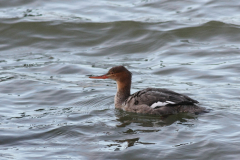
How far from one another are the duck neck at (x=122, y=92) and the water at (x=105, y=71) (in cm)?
19

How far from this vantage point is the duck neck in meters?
8.30

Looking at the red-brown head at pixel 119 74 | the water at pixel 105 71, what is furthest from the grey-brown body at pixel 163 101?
the red-brown head at pixel 119 74

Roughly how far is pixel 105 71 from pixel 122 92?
1987 mm

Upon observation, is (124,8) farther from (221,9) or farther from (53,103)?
(53,103)

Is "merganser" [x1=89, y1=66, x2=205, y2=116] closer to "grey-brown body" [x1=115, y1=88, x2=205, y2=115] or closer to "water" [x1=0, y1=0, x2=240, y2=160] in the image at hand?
"grey-brown body" [x1=115, y1=88, x2=205, y2=115]

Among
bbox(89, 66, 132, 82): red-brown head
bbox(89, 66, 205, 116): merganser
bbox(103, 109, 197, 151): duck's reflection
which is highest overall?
bbox(89, 66, 132, 82): red-brown head

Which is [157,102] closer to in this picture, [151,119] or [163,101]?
[163,101]

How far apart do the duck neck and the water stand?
19cm

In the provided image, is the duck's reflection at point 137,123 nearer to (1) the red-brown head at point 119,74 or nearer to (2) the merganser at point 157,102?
(2) the merganser at point 157,102

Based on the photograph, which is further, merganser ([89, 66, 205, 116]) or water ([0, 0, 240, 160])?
merganser ([89, 66, 205, 116])

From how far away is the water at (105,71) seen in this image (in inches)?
251

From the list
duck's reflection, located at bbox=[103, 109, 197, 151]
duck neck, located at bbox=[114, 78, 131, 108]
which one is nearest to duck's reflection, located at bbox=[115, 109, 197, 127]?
duck's reflection, located at bbox=[103, 109, 197, 151]

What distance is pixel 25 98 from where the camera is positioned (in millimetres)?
8781

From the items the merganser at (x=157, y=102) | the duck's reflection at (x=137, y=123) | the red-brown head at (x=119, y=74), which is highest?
the red-brown head at (x=119, y=74)
